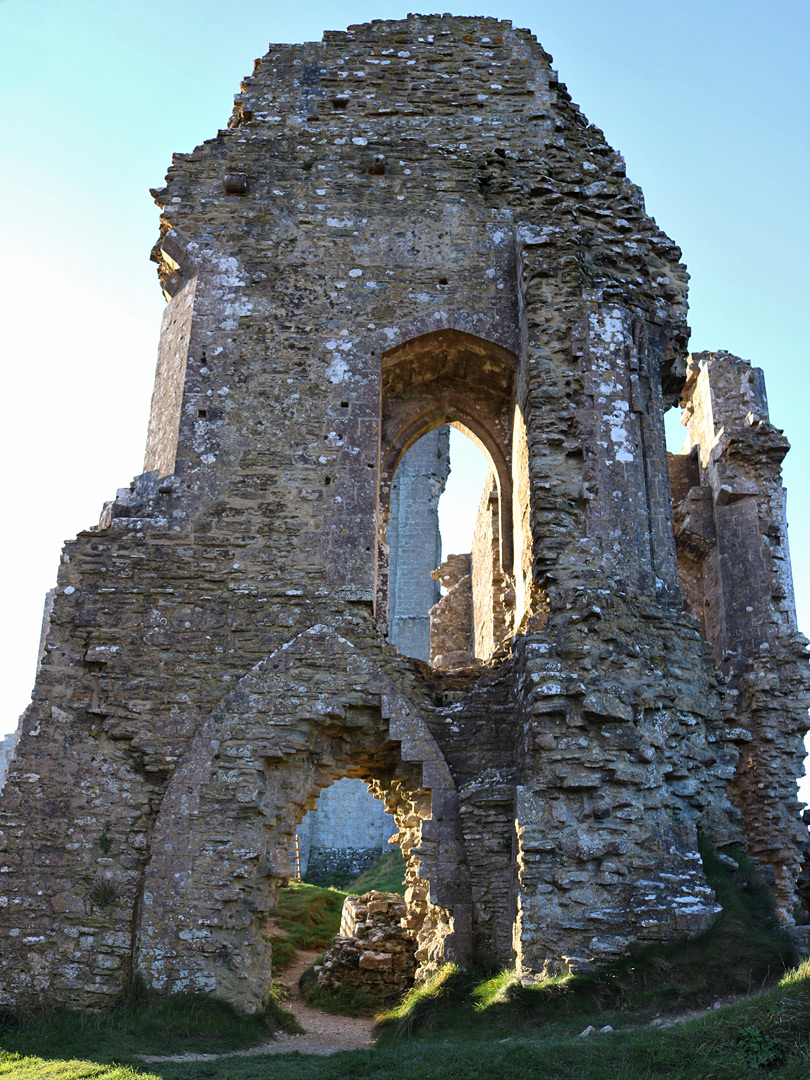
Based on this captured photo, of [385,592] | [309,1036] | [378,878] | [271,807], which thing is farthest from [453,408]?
[378,878]

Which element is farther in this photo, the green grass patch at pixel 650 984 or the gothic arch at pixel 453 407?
the gothic arch at pixel 453 407

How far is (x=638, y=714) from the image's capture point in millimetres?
8164

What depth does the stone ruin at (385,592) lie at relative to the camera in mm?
8016

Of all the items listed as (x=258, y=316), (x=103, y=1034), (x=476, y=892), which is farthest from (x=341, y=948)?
(x=258, y=316)

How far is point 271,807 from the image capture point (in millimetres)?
8531

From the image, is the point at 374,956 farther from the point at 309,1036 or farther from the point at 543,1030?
the point at 543,1030

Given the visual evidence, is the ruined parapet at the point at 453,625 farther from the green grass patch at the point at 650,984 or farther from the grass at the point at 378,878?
the green grass patch at the point at 650,984

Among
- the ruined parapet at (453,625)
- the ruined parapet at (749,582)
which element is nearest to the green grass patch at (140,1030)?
the ruined parapet at (749,582)

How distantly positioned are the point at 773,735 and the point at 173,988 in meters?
7.24

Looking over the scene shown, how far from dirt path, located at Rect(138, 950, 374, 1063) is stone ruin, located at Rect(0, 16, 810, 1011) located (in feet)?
1.84

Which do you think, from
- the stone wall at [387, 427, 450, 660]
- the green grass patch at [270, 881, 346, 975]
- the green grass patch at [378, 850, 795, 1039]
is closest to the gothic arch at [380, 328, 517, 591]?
the green grass patch at [378, 850, 795, 1039]

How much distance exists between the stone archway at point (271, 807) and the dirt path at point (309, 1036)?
0.46m

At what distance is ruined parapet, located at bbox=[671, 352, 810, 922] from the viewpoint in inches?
455

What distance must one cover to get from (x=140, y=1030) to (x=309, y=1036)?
1648 millimetres
